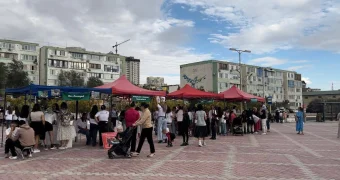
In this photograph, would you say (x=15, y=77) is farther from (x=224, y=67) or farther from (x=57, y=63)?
(x=224, y=67)

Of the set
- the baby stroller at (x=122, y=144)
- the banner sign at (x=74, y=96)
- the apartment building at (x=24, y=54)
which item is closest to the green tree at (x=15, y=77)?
the apartment building at (x=24, y=54)

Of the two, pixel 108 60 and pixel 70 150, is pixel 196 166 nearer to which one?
pixel 70 150

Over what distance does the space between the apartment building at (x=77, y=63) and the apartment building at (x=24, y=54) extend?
1.25 m

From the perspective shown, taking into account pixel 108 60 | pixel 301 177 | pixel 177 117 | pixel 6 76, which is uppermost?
pixel 108 60

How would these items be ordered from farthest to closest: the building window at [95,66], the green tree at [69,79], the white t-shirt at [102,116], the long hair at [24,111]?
1. the building window at [95,66]
2. the green tree at [69,79]
3. the white t-shirt at [102,116]
4. the long hair at [24,111]

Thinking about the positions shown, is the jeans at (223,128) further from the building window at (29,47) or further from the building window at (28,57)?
the building window at (29,47)

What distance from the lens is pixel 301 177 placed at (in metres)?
7.22

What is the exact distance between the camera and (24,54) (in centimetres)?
6369

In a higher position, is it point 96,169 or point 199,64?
point 199,64

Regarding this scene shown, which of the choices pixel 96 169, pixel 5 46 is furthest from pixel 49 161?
pixel 5 46

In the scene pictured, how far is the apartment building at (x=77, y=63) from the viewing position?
64.6 meters

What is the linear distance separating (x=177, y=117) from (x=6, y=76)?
4485 cm

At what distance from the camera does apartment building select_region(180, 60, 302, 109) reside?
7819 centimetres

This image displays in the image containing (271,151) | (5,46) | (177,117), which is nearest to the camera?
(271,151)
